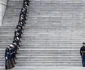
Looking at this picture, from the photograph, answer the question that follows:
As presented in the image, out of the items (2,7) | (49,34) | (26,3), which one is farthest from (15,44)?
(26,3)

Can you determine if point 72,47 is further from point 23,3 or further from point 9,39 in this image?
point 23,3

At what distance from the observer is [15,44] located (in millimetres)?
19125

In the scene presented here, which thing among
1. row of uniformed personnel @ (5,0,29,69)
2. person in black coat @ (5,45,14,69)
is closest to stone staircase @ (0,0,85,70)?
row of uniformed personnel @ (5,0,29,69)

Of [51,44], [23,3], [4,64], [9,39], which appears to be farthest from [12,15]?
[4,64]

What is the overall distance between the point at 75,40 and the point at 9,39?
456 centimetres

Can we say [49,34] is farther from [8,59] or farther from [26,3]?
[26,3]

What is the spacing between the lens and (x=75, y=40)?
846 inches

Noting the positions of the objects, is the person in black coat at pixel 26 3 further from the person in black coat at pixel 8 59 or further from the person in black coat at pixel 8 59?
the person in black coat at pixel 8 59

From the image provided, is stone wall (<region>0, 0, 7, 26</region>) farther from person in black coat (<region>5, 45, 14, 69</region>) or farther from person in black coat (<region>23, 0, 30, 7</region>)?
person in black coat (<region>5, 45, 14, 69</region>)

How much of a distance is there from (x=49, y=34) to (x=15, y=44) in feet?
13.1

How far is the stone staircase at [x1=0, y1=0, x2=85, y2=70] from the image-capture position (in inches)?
747

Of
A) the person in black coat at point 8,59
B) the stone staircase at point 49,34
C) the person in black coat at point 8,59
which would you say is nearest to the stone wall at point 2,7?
the stone staircase at point 49,34

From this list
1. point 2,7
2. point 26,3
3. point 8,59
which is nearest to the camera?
point 8,59

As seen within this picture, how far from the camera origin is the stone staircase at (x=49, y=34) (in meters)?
19.0
